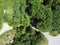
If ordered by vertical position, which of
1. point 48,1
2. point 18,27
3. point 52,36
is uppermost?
point 48,1

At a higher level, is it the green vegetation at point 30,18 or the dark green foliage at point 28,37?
the green vegetation at point 30,18

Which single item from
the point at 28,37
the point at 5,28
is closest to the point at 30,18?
the point at 28,37

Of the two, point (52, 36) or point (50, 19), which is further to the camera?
point (52, 36)

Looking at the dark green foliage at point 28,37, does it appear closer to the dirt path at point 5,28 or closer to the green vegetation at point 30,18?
the green vegetation at point 30,18

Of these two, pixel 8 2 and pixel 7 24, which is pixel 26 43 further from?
pixel 8 2

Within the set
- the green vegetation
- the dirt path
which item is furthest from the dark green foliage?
the dirt path

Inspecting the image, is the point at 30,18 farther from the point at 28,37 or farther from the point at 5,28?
the point at 5,28

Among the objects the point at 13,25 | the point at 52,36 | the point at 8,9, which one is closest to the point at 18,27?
the point at 13,25

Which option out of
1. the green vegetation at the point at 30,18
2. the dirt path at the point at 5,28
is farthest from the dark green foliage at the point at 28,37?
the dirt path at the point at 5,28
